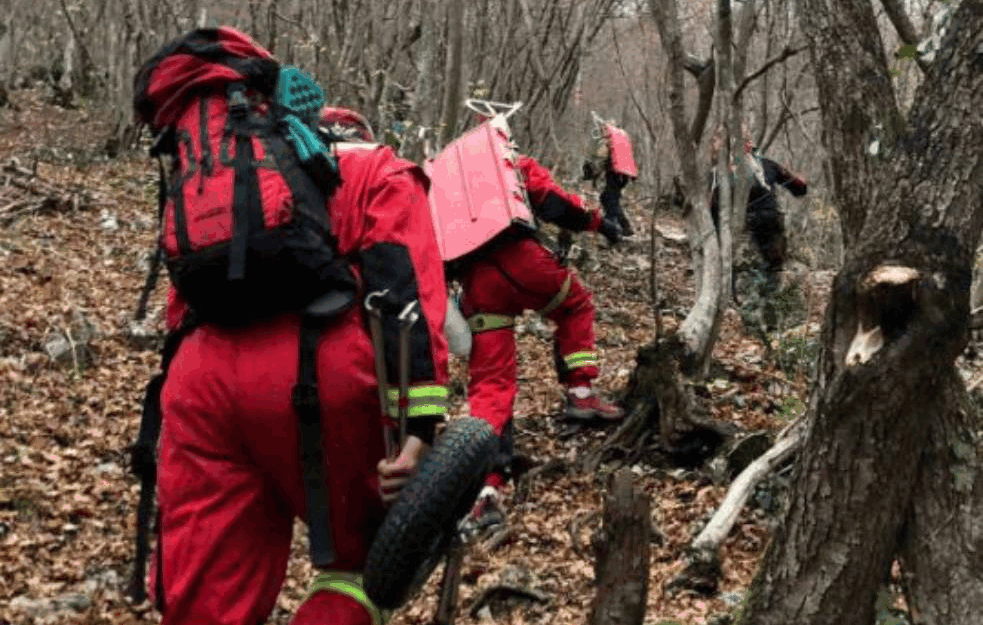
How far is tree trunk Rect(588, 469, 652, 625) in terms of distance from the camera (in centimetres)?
248

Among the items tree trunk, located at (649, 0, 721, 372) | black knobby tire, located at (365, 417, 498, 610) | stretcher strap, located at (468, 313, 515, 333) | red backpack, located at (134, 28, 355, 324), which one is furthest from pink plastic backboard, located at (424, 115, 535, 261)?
black knobby tire, located at (365, 417, 498, 610)

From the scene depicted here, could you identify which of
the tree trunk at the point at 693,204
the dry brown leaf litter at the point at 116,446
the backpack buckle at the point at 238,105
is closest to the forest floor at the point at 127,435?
the dry brown leaf litter at the point at 116,446

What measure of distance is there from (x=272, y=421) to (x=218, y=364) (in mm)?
217

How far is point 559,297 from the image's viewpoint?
5734 mm

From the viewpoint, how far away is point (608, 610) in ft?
8.27

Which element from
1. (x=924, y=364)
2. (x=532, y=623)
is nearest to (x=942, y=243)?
(x=924, y=364)

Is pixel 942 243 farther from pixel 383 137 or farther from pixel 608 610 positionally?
pixel 383 137

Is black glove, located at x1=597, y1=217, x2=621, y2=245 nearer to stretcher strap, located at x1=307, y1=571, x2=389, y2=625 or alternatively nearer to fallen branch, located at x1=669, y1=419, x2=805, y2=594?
fallen branch, located at x1=669, y1=419, x2=805, y2=594

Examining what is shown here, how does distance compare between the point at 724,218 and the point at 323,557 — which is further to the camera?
the point at 724,218

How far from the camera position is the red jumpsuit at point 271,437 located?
264 centimetres

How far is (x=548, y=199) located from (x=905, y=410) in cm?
355

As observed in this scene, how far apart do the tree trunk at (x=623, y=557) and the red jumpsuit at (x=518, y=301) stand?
2.60 meters

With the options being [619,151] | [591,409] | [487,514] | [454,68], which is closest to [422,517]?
[487,514]

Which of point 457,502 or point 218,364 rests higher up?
point 218,364
